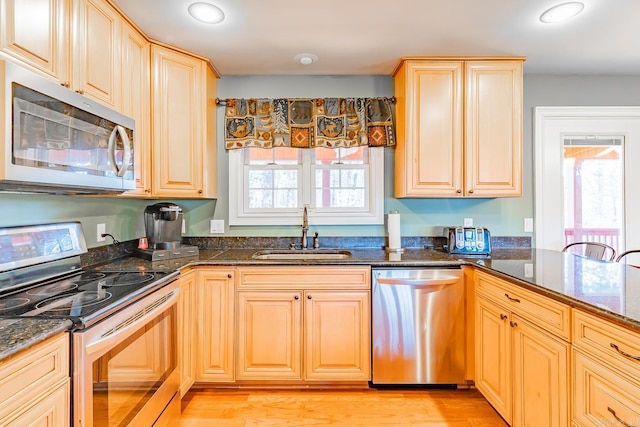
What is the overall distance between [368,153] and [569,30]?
1.48m

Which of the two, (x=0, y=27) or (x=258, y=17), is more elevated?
(x=258, y=17)

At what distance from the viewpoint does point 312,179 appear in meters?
2.73

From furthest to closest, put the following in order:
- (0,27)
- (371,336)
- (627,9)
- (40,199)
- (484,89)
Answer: (484,89) < (371,336) < (627,9) < (40,199) < (0,27)

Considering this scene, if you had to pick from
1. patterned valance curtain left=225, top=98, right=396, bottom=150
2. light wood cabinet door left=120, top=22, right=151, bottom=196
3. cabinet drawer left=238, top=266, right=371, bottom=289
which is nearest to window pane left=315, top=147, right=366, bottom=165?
patterned valance curtain left=225, top=98, right=396, bottom=150

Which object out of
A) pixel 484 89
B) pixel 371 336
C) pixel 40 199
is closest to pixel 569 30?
pixel 484 89

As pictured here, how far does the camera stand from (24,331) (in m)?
0.95

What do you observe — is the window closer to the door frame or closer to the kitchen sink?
the kitchen sink

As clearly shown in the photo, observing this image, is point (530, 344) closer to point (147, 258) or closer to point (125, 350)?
point (125, 350)

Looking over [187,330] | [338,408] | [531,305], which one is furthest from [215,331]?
[531,305]

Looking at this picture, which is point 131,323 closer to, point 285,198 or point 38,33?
point 38,33

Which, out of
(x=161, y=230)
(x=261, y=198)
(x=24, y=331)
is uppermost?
(x=261, y=198)

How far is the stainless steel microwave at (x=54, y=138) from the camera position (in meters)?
1.04

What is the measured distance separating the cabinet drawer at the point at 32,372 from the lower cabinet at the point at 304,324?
1142mm

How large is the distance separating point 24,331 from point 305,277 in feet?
4.60
